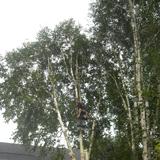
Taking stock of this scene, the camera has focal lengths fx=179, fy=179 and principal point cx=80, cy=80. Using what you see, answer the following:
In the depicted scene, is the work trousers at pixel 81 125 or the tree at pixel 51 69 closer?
the work trousers at pixel 81 125

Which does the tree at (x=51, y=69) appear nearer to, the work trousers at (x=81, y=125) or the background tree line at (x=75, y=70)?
the background tree line at (x=75, y=70)

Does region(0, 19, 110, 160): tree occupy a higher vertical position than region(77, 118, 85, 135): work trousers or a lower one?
higher

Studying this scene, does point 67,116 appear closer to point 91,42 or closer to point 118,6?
point 91,42

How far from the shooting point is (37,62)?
503 inches

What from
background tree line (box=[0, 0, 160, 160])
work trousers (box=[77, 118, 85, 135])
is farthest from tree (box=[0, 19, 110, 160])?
work trousers (box=[77, 118, 85, 135])

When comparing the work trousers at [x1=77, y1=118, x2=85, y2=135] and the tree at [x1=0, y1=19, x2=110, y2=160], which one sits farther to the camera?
the tree at [x1=0, y1=19, x2=110, y2=160]

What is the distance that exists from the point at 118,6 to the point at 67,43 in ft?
13.9

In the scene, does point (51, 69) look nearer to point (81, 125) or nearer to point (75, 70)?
point (75, 70)

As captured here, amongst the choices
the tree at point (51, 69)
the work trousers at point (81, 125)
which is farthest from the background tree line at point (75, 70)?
the work trousers at point (81, 125)

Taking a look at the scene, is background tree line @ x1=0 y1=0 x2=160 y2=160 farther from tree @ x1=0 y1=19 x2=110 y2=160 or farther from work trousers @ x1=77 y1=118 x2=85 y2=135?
work trousers @ x1=77 y1=118 x2=85 y2=135

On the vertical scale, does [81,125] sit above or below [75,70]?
below

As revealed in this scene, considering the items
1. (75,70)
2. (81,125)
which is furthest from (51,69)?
(81,125)

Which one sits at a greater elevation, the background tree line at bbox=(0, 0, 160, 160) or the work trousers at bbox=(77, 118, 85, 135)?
the background tree line at bbox=(0, 0, 160, 160)

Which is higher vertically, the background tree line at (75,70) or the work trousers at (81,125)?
the background tree line at (75,70)
